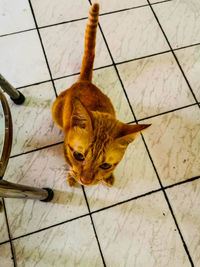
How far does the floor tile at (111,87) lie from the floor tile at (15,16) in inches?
17.9

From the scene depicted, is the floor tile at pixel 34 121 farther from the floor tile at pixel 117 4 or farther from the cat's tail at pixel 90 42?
the floor tile at pixel 117 4

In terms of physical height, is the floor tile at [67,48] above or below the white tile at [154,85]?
above

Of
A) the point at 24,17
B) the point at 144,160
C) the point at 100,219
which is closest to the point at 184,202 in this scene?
the point at 144,160

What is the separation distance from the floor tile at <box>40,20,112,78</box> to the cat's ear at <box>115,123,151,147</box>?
0.74m

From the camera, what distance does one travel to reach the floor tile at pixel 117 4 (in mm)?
1474

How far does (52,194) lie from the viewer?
1.10m

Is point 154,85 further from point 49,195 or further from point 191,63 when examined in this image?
point 49,195

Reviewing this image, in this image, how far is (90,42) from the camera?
929mm

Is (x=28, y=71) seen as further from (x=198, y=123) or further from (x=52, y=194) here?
(x=198, y=123)

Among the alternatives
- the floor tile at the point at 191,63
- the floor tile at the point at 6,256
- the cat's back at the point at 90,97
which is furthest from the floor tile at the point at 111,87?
the floor tile at the point at 6,256

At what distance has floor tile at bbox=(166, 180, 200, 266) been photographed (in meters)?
1.07

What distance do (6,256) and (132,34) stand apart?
1.42 metres

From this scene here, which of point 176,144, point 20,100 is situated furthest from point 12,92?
point 176,144

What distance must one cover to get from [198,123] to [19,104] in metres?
1.02
